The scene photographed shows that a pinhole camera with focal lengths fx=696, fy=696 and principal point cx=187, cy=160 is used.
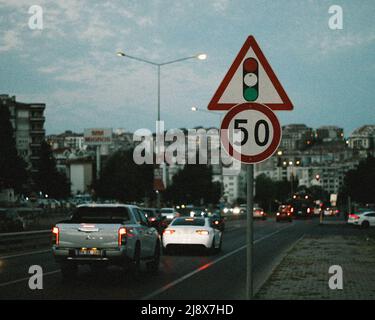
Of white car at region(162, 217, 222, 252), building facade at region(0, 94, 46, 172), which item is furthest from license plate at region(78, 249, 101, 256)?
building facade at region(0, 94, 46, 172)

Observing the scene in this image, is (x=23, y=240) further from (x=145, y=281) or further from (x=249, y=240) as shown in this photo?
(x=249, y=240)

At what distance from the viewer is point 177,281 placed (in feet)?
50.0

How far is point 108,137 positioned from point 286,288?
181 feet

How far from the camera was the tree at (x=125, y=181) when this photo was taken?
254 feet

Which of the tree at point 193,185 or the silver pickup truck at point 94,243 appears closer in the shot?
the silver pickup truck at point 94,243

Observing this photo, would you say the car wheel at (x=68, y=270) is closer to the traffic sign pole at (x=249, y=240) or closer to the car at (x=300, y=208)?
the traffic sign pole at (x=249, y=240)

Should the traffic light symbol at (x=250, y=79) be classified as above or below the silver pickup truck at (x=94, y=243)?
above

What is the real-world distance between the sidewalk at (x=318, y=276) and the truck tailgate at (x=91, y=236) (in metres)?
3.53

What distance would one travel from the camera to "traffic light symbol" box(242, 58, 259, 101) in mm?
6797

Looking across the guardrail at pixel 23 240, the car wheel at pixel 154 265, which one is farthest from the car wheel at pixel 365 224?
the car wheel at pixel 154 265

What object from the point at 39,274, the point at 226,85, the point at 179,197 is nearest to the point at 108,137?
the point at 179,197

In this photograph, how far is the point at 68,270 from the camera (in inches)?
612
